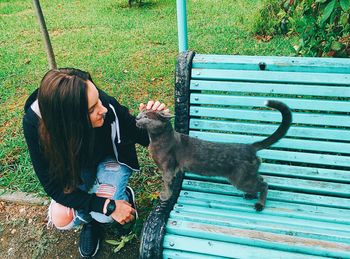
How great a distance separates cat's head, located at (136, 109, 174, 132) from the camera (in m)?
2.30

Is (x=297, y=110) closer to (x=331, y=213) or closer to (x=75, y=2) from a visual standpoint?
(x=331, y=213)

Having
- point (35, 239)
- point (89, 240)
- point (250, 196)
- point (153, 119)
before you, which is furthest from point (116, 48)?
point (250, 196)

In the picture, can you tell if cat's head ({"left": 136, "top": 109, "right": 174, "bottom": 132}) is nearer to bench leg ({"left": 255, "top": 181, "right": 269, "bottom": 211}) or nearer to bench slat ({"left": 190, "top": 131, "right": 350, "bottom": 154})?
bench slat ({"left": 190, "top": 131, "right": 350, "bottom": 154})

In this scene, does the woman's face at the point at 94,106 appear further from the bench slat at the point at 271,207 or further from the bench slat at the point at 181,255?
the bench slat at the point at 181,255

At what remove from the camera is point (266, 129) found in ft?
7.97

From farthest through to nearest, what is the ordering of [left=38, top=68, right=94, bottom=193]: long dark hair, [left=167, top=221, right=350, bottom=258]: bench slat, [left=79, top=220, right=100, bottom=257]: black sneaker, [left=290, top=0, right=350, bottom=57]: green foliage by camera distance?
[left=290, top=0, right=350, bottom=57]: green foliage
[left=79, top=220, right=100, bottom=257]: black sneaker
[left=38, top=68, right=94, bottom=193]: long dark hair
[left=167, top=221, right=350, bottom=258]: bench slat

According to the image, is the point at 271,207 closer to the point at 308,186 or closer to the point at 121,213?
the point at 308,186

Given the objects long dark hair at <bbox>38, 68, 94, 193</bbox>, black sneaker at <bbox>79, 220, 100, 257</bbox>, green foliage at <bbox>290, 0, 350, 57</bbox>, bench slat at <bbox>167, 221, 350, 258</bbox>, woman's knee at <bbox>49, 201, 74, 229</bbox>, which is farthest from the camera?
green foliage at <bbox>290, 0, 350, 57</bbox>

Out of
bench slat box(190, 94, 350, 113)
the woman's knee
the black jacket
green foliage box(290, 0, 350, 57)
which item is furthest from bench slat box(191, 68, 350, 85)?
the woman's knee

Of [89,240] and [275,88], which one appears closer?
[275,88]

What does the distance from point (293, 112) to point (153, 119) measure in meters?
0.86

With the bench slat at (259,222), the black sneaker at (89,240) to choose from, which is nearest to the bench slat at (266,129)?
the bench slat at (259,222)

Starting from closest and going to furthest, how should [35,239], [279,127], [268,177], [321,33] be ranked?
[279,127] < [268,177] < [35,239] < [321,33]

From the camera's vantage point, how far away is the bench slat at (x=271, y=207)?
2145 millimetres
